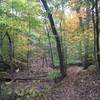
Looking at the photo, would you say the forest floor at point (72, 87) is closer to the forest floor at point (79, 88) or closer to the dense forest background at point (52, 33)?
the forest floor at point (79, 88)

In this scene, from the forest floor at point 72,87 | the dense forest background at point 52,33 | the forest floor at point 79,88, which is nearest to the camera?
the forest floor at point 79,88

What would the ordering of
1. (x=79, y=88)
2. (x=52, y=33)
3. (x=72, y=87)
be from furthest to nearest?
1. (x=52, y=33)
2. (x=72, y=87)
3. (x=79, y=88)

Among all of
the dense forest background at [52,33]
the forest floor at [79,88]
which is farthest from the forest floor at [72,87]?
the dense forest background at [52,33]

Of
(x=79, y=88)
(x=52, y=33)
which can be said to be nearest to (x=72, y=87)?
(x=79, y=88)

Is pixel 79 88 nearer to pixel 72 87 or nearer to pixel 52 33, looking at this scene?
pixel 72 87

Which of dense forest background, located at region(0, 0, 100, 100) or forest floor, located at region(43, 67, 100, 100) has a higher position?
dense forest background, located at region(0, 0, 100, 100)

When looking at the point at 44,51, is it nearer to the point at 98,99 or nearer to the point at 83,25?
the point at 83,25

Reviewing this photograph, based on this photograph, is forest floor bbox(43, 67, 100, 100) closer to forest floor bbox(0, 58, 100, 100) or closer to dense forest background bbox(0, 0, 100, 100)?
forest floor bbox(0, 58, 100, 100)

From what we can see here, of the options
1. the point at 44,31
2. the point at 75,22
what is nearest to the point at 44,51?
the point at 44,31

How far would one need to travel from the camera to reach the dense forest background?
1223cm

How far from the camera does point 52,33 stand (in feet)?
54.7

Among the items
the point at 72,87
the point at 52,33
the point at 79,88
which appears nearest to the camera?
the point at 79,88

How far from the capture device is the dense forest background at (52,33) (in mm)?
12227

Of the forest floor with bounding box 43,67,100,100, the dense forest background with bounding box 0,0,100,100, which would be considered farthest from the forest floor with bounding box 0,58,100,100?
the dense forest background with bounding box 0,0,100,100
